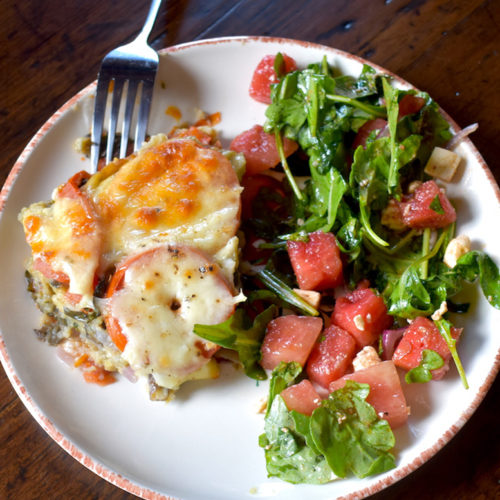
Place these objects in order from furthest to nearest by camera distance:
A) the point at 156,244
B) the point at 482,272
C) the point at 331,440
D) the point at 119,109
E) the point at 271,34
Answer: the point at 271,34, the point at 119,109, the point at 482,272, the point at 156,244, the point at 331,440

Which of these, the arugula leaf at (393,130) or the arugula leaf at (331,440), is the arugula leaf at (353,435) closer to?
the arugula leaf at (331,440)

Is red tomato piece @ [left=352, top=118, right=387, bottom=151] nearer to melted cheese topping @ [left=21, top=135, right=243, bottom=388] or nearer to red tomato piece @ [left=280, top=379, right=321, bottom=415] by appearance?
melted cheese topping @ [left=21, top=135, right=243, bottom=388]

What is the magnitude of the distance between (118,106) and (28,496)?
6.69ft

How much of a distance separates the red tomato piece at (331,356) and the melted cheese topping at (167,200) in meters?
0.68

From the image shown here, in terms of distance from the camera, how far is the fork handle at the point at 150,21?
3.36m

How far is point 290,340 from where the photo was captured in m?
2.85

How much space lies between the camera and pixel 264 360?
2885mm

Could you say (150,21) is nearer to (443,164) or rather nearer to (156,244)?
(156,244)

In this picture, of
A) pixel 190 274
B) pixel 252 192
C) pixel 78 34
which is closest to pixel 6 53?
pixel 78 34

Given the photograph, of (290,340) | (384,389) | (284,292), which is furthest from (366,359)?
(284,292)

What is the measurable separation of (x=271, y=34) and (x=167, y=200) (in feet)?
4.85

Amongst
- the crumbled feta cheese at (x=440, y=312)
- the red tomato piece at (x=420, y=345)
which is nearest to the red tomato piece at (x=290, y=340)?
the red tomato piece at (x=420, y=345)

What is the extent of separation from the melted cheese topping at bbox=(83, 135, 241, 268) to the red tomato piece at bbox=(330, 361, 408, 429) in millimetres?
868

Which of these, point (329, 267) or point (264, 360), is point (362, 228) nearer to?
point (329, 267)
